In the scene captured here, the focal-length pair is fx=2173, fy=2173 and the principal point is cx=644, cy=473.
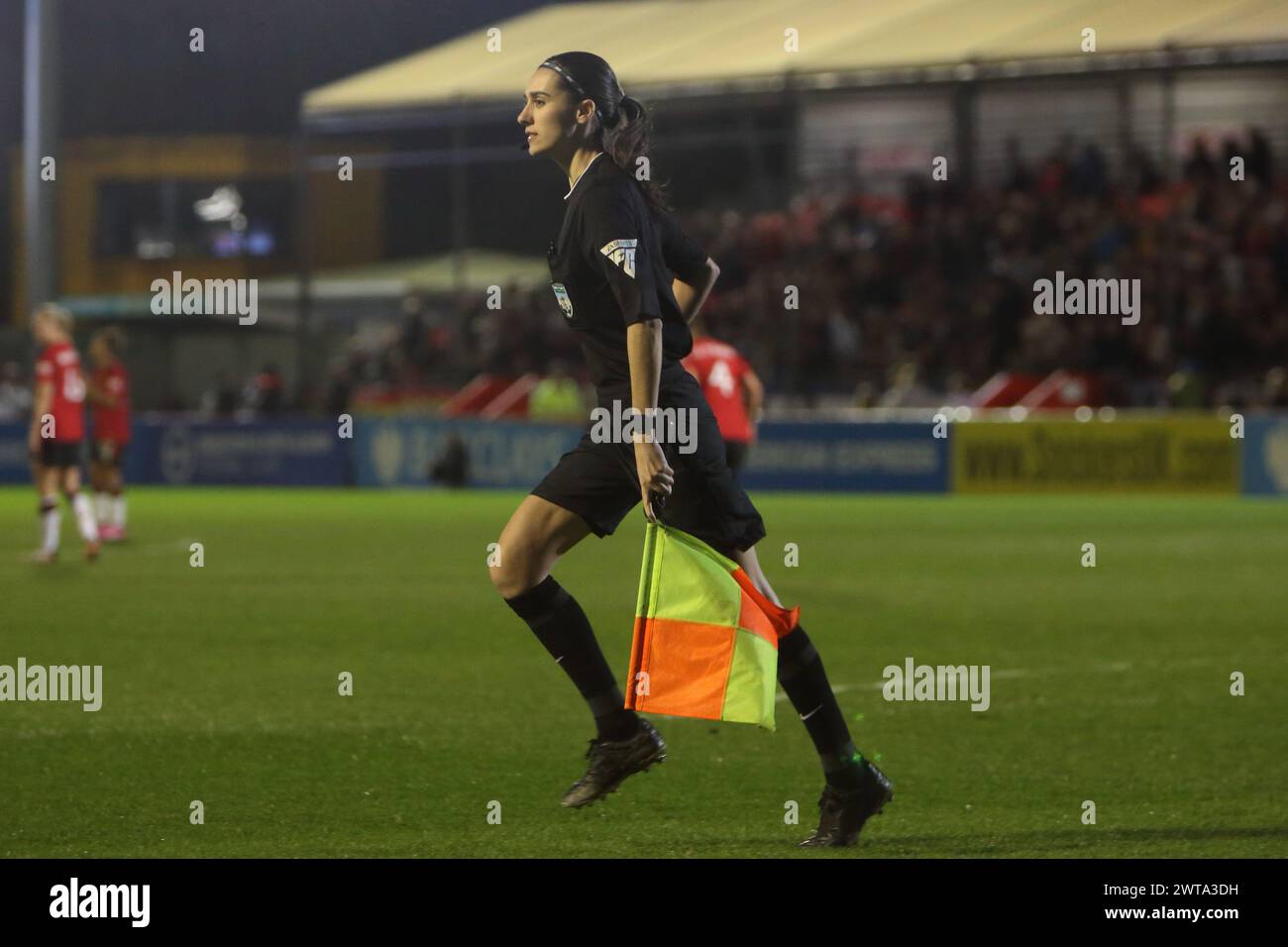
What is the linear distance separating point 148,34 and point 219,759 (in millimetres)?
49154

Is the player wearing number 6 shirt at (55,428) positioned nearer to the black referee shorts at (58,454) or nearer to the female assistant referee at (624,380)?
the black referee shorts at (58,454)

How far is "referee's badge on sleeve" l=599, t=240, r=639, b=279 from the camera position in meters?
6.20

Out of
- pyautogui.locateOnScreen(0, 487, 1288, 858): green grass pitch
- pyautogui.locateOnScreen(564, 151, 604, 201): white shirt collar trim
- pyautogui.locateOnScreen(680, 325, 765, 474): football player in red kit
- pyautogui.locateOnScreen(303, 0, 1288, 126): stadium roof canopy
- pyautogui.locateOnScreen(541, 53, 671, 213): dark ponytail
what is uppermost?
pyautogui.locateOnScreen(303, 0, 1288, 126): stadium roof canopy

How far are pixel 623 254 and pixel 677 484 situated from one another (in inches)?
28.4

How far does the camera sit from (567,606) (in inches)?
269

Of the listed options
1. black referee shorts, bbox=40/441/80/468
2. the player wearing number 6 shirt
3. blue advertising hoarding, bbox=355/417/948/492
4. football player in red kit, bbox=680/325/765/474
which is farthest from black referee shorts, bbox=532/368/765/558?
blue advertising hoarding, bbox=355/417/948/492

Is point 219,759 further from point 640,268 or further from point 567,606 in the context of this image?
point 640,268

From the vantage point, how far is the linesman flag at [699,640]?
627cm

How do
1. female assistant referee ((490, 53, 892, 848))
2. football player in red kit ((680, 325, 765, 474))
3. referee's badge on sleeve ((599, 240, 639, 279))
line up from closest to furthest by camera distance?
referee's badge on sleeve ((599, 240, 639, 279)), female assistant referee ((490, 53, 892, 848)), football player in red kit ((680, 325, 765, 474))

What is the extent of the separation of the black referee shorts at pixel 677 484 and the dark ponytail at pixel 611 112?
60 cm

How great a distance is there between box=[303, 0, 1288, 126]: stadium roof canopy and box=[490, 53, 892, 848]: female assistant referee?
22470 millimetres

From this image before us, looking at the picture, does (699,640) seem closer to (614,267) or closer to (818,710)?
(818,710)

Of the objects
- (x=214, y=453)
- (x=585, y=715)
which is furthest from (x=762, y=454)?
(x=585, y=715)

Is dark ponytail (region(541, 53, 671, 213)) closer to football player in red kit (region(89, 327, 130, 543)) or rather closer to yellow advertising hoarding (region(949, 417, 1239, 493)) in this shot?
football player in red kit (region(89, 327, 130, 543))
